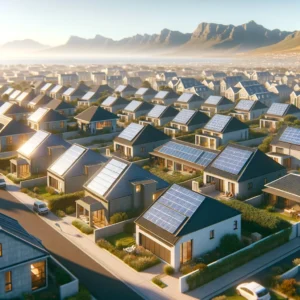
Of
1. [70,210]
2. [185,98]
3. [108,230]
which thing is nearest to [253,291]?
[108,230]

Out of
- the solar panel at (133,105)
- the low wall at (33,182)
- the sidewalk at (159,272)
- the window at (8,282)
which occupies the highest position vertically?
the solar panel at (133,105)

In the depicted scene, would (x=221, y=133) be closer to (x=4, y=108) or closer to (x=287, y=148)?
(x=287, y=148)

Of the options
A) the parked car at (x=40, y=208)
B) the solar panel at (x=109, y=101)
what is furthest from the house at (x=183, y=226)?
the solar panel at (x=109, y=101)

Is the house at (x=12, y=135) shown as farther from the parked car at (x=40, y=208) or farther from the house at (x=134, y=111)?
the house at (x=134, y=111)

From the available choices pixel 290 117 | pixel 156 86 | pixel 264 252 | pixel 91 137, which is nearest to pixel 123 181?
pixel 264 252

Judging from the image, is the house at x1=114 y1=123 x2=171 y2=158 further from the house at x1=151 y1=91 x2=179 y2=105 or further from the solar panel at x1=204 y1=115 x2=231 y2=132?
the house at x1=151 y1=91 x2=179 y2=105

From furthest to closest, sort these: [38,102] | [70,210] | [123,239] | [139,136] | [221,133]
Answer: [38,102]
[221,133]
[139,136]
[70,210]
[123,239]
